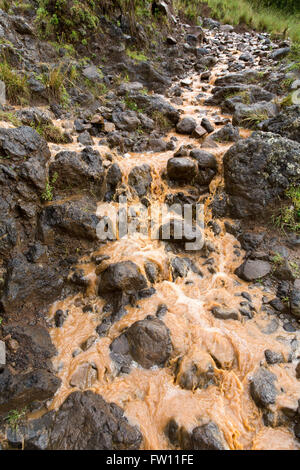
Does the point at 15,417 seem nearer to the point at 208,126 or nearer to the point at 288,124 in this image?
the point at 208,126

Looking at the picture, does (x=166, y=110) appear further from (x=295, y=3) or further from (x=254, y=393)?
(x=295, y=3)

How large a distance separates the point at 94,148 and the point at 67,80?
2578mm

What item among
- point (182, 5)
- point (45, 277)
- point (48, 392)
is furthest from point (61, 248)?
point (182, 5)

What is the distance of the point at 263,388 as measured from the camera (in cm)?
335

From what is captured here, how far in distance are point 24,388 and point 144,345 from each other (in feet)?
5.03

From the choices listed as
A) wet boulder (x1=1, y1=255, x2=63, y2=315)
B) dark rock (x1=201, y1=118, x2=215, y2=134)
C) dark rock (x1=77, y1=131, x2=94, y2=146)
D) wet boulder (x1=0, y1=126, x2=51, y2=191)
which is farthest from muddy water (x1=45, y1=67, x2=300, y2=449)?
dark rock (x1=201, y1=118, x2=215, y2=134)

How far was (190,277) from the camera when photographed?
4906mm

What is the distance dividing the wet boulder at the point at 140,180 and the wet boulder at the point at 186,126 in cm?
218

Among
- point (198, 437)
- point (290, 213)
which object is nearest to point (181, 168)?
point (290, 213)

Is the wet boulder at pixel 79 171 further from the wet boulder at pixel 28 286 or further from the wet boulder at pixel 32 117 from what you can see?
the wet boulder at pixel 28 286

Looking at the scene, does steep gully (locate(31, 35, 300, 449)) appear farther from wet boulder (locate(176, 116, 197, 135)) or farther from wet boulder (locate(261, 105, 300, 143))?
wet boulder (locate(176, 116, 197, 135))

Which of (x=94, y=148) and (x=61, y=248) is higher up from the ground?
(x=94, y=148)

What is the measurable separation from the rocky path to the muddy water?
0.02 meters

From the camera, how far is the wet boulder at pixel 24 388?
309 centimetres
